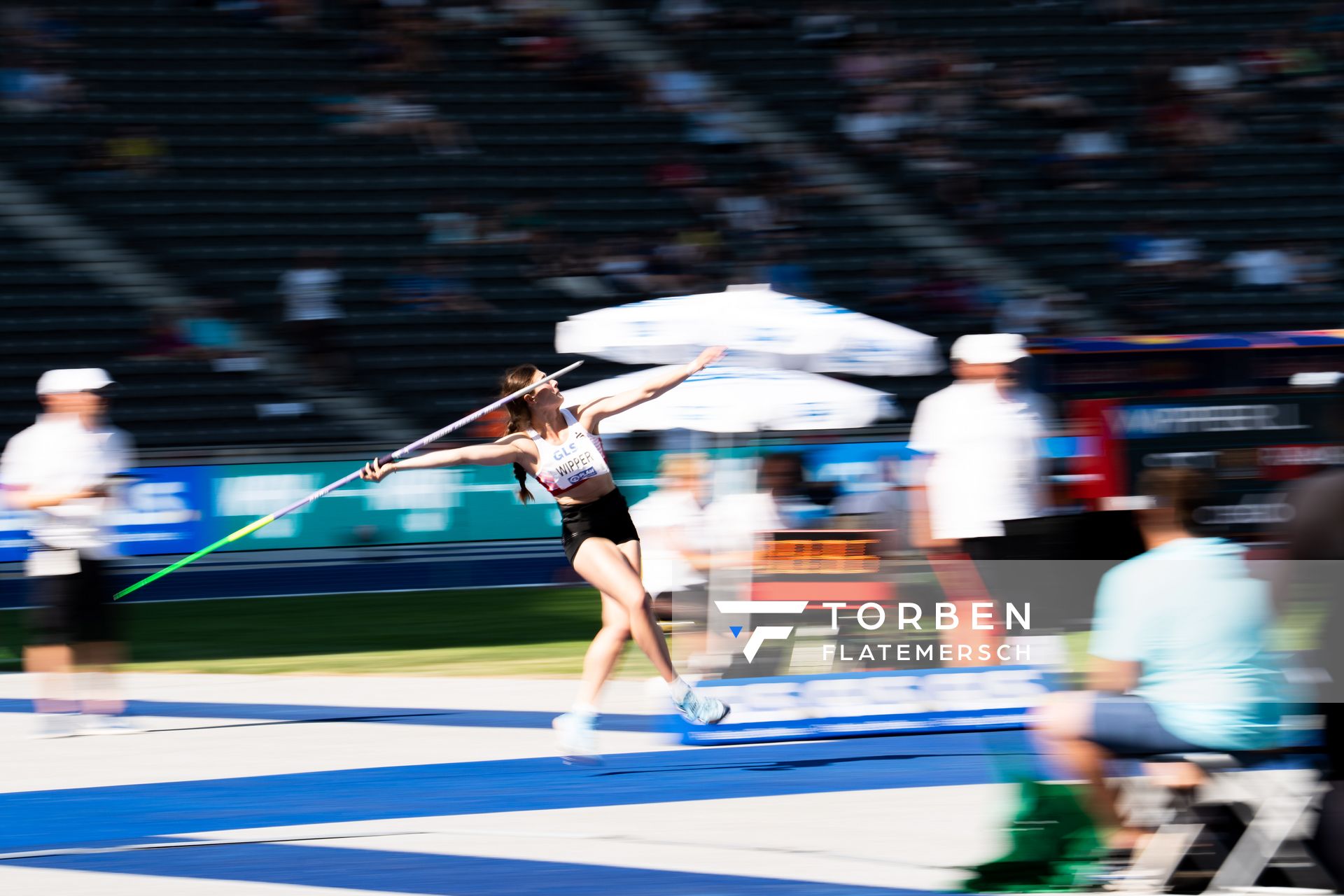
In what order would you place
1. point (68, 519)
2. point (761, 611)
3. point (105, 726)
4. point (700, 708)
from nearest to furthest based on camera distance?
point (700, 708), point (761, 611), point (68, 519), point (105, 726)

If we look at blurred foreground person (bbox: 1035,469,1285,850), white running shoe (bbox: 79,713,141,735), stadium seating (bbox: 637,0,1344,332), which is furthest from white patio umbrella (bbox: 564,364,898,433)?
stadium seating (bbox: 637,0,1344,332)

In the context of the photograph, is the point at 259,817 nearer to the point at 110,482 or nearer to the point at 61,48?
the point at 110,482

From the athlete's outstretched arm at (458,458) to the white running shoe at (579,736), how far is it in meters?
1.11

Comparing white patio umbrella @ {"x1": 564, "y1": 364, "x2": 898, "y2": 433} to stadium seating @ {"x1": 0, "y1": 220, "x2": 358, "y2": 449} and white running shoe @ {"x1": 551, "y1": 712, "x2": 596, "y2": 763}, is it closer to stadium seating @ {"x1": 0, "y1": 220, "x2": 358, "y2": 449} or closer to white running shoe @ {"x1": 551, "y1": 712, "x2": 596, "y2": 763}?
white running shoe @ {"x1": 551, "y1": 712, "x2": 596, "y2": 763}

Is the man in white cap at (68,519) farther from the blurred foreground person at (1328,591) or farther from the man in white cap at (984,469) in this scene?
the blurred foreground person at (1328,591)

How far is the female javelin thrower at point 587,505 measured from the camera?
7.52 m

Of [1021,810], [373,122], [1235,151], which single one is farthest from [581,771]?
[1235,151]

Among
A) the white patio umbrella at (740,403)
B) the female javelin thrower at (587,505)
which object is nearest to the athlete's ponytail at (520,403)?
the female javelin thrower at (587,505)

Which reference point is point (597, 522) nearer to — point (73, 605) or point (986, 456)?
point (986, 456)

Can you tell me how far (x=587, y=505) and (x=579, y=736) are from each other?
3.19ft

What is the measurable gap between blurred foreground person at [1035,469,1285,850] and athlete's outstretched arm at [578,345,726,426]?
2895 mm

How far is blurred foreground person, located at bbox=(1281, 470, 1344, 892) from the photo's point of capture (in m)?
4.90

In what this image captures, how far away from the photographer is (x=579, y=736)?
7508 millimetres

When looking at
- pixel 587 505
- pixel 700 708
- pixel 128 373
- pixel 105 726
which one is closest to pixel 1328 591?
pixel 700 708
